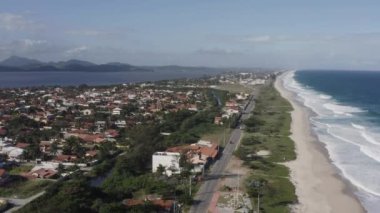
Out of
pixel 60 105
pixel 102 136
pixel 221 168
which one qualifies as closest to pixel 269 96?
pixel 60 105

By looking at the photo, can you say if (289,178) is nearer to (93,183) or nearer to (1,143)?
(93,183)

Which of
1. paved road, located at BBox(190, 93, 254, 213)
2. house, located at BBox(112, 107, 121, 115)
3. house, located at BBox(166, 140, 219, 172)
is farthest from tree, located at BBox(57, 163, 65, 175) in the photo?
house, located at BBox(112, 107, 121, 115)

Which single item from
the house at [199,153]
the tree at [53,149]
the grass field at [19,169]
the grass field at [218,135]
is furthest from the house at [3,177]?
the grass field at [218,135]

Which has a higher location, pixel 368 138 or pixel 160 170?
pixel 160 170

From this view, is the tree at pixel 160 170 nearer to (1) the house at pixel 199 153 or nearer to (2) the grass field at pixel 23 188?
(1) the house at pixel 199 153

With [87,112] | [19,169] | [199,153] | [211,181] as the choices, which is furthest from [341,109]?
[19,169]

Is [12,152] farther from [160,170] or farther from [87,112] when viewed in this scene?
[87,112]
